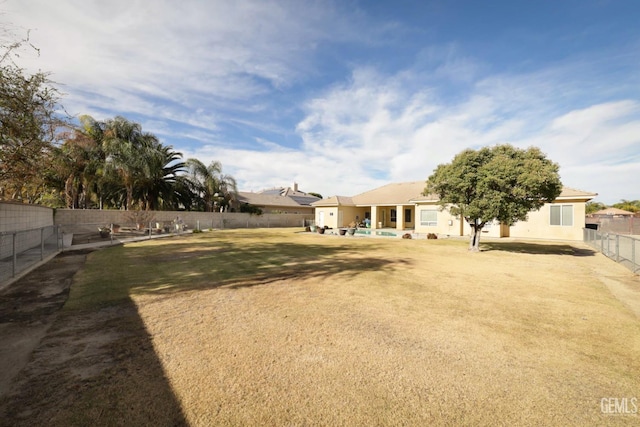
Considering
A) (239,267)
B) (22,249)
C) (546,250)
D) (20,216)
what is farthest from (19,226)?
(546,250)

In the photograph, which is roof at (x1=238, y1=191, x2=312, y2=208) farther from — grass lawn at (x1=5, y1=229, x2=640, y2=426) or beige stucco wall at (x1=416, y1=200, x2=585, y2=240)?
grass lawn at (x1=5, y1=229, x2=640, y2=426)

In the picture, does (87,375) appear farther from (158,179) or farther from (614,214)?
(614,214)

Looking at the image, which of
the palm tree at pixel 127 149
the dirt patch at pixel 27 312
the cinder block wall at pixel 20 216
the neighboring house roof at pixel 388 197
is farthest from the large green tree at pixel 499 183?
the palm tree at pixel 127 149

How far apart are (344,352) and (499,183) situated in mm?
13737

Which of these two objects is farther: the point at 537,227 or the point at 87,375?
the point at 537,227

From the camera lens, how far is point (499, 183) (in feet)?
46.4

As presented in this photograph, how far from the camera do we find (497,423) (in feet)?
9.29

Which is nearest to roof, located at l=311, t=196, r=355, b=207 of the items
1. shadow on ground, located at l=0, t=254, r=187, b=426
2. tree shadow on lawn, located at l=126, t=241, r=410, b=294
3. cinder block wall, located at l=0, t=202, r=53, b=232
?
tree shadow on lawn, located at l=126, t=241, r=410, b=294

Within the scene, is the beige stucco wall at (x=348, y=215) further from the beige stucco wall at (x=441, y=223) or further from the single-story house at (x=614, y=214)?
the single-story house at (x=614, y=214)

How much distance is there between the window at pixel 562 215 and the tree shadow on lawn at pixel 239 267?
704 inches

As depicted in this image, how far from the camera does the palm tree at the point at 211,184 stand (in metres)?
34.2

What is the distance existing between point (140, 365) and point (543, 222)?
28072 millimetres

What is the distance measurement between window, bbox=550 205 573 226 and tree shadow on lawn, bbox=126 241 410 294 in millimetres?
17894

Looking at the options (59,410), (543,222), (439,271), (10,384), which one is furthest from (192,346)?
(543,222)
